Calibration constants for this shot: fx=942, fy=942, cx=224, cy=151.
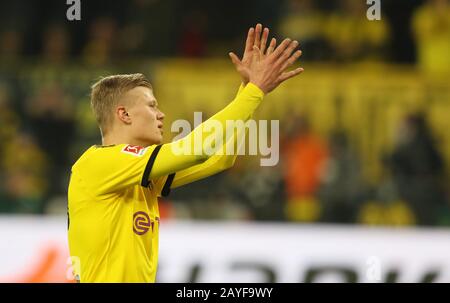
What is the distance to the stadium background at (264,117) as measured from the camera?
31.5ft

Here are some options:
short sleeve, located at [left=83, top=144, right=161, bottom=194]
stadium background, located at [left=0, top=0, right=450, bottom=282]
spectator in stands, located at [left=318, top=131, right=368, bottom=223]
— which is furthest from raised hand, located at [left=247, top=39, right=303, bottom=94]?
spectator in stands, located at [left=318, top=131, right=368, bottom=223]

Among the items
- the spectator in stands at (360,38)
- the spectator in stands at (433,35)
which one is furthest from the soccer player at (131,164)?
the spectator in stands at (433,35)

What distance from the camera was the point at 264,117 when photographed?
12.0m

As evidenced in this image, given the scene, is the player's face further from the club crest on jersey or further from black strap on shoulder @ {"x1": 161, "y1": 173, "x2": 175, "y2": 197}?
black strap on shoulder @ {"x1": 161, "y1": 173, "x2": 175, "y2": 197}

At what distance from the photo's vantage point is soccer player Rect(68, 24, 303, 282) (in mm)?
4703

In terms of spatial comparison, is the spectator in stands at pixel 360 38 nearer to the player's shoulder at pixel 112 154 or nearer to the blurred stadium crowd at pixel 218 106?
the blurred stadium crowd at pixel 218 106

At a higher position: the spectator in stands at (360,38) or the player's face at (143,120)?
the spectator in stands at (360,38)

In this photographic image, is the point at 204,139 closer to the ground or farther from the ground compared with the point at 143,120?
closer to the ground

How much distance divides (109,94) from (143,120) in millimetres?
239

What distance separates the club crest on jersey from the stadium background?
14.4 feet

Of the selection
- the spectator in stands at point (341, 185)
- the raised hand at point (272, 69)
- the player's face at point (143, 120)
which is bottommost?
the spectator in stands at point (341, 185)

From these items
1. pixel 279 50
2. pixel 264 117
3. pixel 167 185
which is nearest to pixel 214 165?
pixel 167 185

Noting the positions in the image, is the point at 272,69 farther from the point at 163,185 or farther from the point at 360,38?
the point at 360,38
